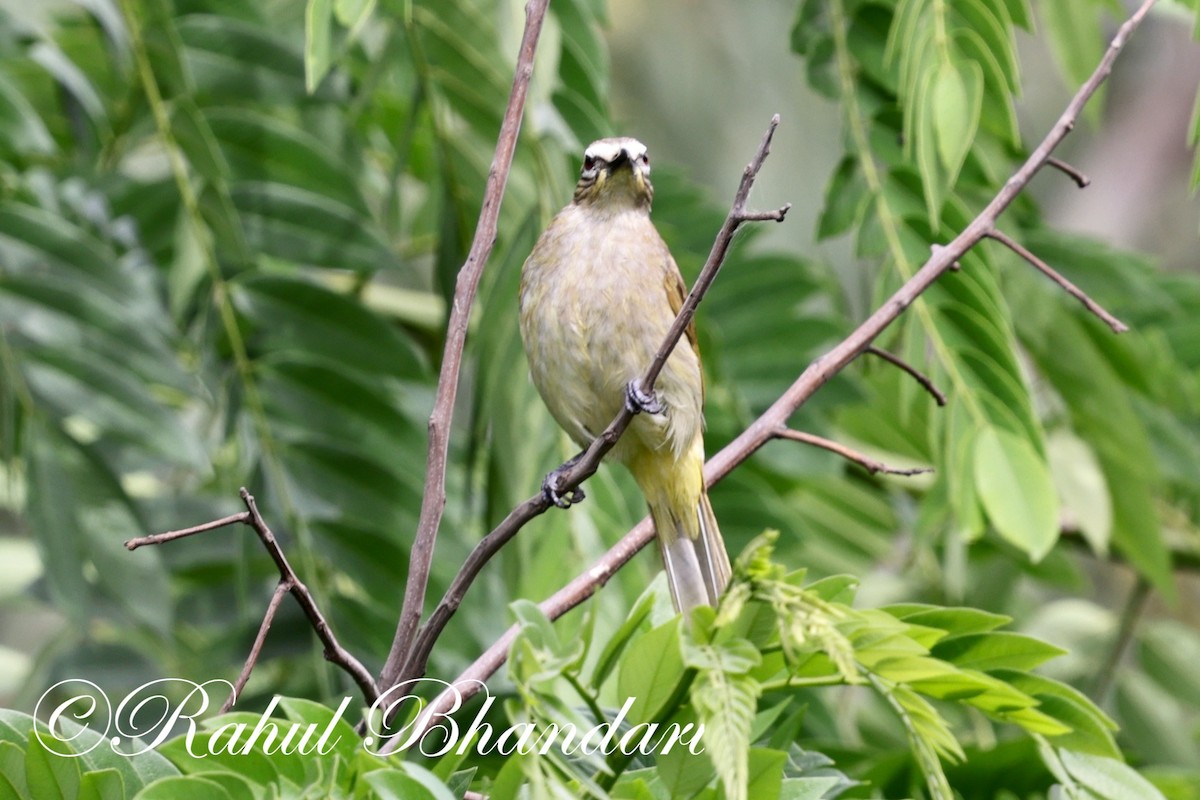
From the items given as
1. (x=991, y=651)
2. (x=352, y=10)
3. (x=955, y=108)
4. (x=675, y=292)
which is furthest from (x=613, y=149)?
(x=991, y=651)

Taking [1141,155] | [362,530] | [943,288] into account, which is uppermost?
[1141,155]

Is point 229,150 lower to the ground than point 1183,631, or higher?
higher

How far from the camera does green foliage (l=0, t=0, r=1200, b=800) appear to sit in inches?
74.9

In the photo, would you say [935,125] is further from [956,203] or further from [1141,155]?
[1141,155]

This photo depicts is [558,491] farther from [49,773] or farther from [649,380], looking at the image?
[49,773]

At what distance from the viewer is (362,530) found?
3.06 m

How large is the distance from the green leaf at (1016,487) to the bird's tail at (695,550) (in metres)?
0.56

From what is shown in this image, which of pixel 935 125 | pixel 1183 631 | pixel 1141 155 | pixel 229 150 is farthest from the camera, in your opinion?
pixel 1141 155

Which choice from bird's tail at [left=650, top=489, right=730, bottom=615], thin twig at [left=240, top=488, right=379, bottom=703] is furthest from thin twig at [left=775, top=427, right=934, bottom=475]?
thin twig at [left=240, top=488, right=379, bottom=703]

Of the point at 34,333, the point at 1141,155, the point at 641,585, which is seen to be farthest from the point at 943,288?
the point at 1141,155

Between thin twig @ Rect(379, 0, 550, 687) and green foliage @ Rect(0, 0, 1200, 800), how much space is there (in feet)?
0.47

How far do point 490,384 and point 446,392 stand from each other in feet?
3.70

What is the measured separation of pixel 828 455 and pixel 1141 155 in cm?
774

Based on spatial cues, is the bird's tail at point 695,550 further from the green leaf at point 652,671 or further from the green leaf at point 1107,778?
the green leaf at point 652,671
